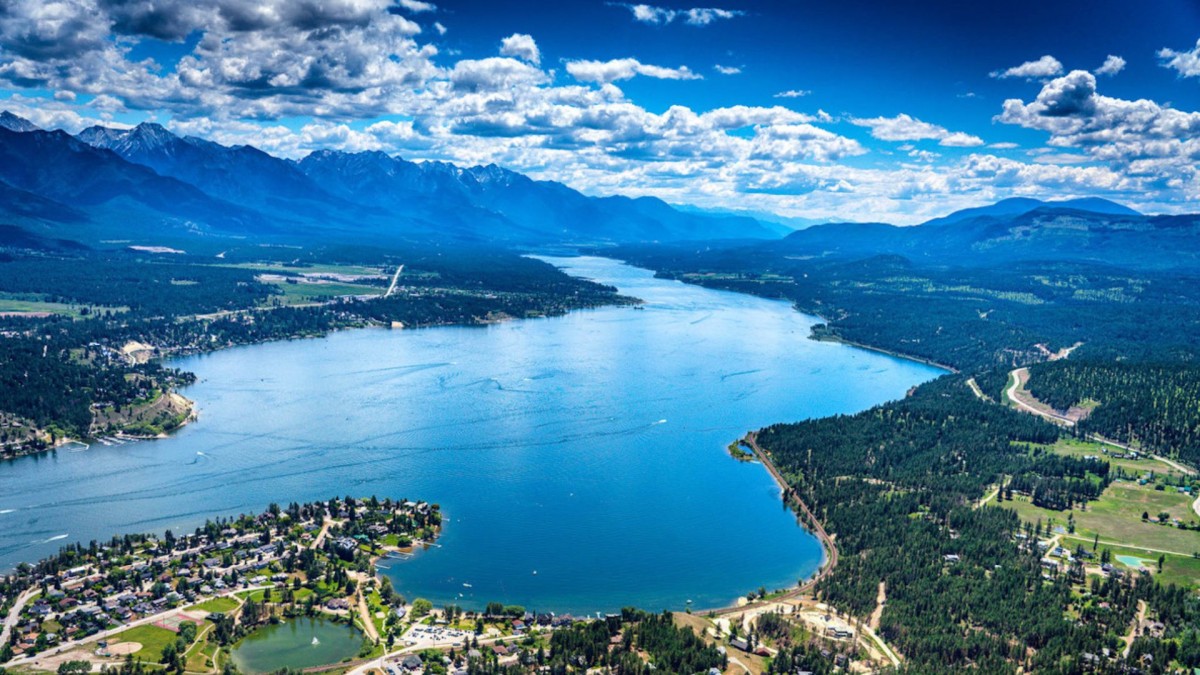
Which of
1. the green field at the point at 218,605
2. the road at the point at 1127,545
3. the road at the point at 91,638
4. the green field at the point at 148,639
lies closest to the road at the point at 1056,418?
the road at the point at 1127,545

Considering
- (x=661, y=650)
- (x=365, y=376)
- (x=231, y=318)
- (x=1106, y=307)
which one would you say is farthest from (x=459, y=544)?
(x=1106, y=307)

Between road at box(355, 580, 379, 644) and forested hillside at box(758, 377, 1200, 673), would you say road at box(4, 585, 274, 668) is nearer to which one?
road at box(355, 580, 379, 644)

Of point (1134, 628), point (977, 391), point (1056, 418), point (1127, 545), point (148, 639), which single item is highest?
point (977, 391)

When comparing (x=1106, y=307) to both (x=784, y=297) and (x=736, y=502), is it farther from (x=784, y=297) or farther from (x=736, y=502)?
(x=736, y=502)

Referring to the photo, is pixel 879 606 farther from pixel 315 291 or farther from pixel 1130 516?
pixel 315 291

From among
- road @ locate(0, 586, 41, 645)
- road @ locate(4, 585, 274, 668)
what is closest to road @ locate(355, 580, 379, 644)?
road @ locate(4, 585, 274, 668)

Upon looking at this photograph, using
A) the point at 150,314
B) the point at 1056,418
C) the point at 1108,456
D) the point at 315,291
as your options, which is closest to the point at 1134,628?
the point at 1108,456
